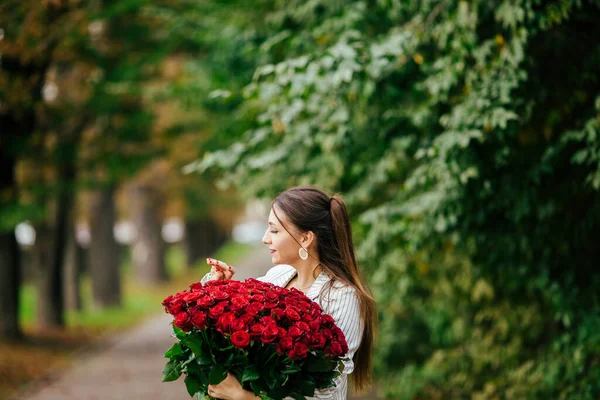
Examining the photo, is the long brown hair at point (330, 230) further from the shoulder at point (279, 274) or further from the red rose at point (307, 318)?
the red rose at point (307, 318)

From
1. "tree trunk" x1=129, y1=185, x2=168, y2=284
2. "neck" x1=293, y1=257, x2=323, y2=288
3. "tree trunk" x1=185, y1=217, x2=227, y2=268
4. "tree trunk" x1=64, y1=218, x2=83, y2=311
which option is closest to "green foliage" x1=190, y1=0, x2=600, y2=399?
"neck" x1=293, y1=257, x2=323, y2=288

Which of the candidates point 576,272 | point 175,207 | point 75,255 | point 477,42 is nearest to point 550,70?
point 477,42

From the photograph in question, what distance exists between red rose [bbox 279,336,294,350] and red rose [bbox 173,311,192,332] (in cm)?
40

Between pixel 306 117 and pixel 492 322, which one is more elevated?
pixel 306 117

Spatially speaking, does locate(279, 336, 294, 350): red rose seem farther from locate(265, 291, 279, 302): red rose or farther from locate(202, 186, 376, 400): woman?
locate(202, 186, 376, 400): woman

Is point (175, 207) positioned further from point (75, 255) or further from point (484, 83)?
point (484, 83)

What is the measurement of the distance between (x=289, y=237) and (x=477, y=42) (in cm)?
309

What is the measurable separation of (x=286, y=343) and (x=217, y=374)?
0.34 meters

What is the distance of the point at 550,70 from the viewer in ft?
19.8

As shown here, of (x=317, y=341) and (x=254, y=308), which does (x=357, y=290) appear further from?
(x=254, y=308)

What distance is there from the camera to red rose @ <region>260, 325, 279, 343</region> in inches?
117

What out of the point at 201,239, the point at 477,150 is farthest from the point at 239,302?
the point at 201,239

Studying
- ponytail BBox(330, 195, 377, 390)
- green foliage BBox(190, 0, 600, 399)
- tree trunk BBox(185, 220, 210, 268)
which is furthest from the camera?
tree trunk BBox(185, 220, 210, 268)

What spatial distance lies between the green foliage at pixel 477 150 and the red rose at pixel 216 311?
2.42m
